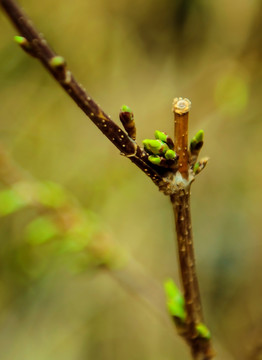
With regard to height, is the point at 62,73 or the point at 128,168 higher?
the point at 128,168

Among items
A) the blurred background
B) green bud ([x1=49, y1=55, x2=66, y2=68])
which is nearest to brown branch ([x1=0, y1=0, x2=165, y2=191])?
green bud ([x1=49, y1=55, x2=66, y2=68])

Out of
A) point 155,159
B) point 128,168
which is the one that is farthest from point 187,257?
point 128,168

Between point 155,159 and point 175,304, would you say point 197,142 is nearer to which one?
point 155,159

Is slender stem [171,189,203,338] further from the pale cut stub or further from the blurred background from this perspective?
the blurred background

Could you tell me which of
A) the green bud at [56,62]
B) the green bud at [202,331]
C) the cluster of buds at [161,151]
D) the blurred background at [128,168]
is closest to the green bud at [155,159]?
the cluster of buds at [161,151]

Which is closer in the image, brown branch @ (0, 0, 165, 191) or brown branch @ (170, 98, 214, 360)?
brown branch @ (0, 0, 165, 191)

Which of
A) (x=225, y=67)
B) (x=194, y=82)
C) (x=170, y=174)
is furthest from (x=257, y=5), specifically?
(x=170, y=174)

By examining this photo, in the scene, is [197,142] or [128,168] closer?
[197,142]
